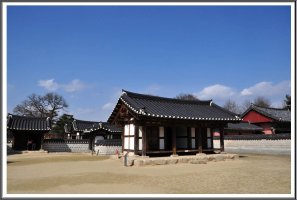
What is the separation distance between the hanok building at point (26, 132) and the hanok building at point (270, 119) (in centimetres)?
3052

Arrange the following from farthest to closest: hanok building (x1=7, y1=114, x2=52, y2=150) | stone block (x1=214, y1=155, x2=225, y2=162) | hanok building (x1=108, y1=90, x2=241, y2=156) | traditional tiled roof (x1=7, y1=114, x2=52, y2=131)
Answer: hanok building (x1=7, y1=114, x2=52, y2=150)
traditional tiled roof (x1=7, y1=114, x2=52, y2=131)
stone block (x1=214, y1=155, x2=225, y2=162)
hanok building (x1=108, y1=90, x2=241, y2=156)

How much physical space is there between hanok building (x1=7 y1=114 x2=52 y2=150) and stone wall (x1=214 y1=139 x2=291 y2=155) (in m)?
25.0

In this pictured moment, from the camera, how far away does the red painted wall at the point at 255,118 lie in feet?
128

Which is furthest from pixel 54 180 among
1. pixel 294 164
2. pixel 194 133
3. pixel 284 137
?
pixel 284 137

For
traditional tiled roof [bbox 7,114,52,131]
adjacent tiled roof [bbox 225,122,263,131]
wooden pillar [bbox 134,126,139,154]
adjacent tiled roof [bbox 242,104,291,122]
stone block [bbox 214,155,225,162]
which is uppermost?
adjacent tiled roof [bbox 242,104,291,122]

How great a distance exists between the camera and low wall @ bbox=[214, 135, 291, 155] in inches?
1124

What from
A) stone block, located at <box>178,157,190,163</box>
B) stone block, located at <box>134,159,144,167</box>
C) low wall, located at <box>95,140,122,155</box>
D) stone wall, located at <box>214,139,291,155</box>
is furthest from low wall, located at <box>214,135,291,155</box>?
stone block, located at <box>134,159,144,167</box>

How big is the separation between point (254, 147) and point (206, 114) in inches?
472

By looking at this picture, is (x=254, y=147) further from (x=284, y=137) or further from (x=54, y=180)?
(x=54, y=180)

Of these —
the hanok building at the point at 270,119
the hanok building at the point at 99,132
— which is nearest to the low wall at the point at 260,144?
the hanok building at the point at 270,119

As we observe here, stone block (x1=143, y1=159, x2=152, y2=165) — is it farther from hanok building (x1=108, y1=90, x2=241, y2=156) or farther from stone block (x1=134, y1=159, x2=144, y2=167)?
hanok building (x1=108, y1=90, x2=241, y2=156)

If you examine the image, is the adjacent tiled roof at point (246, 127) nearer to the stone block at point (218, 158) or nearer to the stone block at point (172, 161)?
the stone block at point (218, 158)

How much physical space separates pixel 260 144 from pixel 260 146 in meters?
0.23

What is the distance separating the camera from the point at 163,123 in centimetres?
2055
